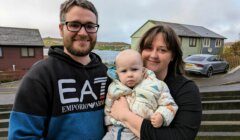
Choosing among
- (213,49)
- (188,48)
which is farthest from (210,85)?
(213,49)

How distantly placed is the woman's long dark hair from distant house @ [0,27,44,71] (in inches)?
1137

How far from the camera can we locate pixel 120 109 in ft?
7.59

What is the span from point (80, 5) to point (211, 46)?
46454 millimetres

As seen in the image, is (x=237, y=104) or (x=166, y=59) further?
(x=237, y=104)

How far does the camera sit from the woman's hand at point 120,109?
228 centimetres

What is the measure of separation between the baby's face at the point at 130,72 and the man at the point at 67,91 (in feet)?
0.74

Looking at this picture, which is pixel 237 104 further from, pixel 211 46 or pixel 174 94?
pixel 211 46

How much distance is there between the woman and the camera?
218 centimetres

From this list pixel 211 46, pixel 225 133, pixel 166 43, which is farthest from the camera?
pixel 211 46

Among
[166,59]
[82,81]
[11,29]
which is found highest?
A: [11,29]

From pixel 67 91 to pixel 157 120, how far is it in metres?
0.82

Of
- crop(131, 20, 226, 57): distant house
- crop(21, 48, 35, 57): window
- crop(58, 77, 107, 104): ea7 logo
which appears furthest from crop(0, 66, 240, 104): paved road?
crop(131, 20, 226, 57): distant house

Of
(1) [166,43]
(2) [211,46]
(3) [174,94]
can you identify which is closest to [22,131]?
(3) [174,94]

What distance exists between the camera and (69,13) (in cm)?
222
